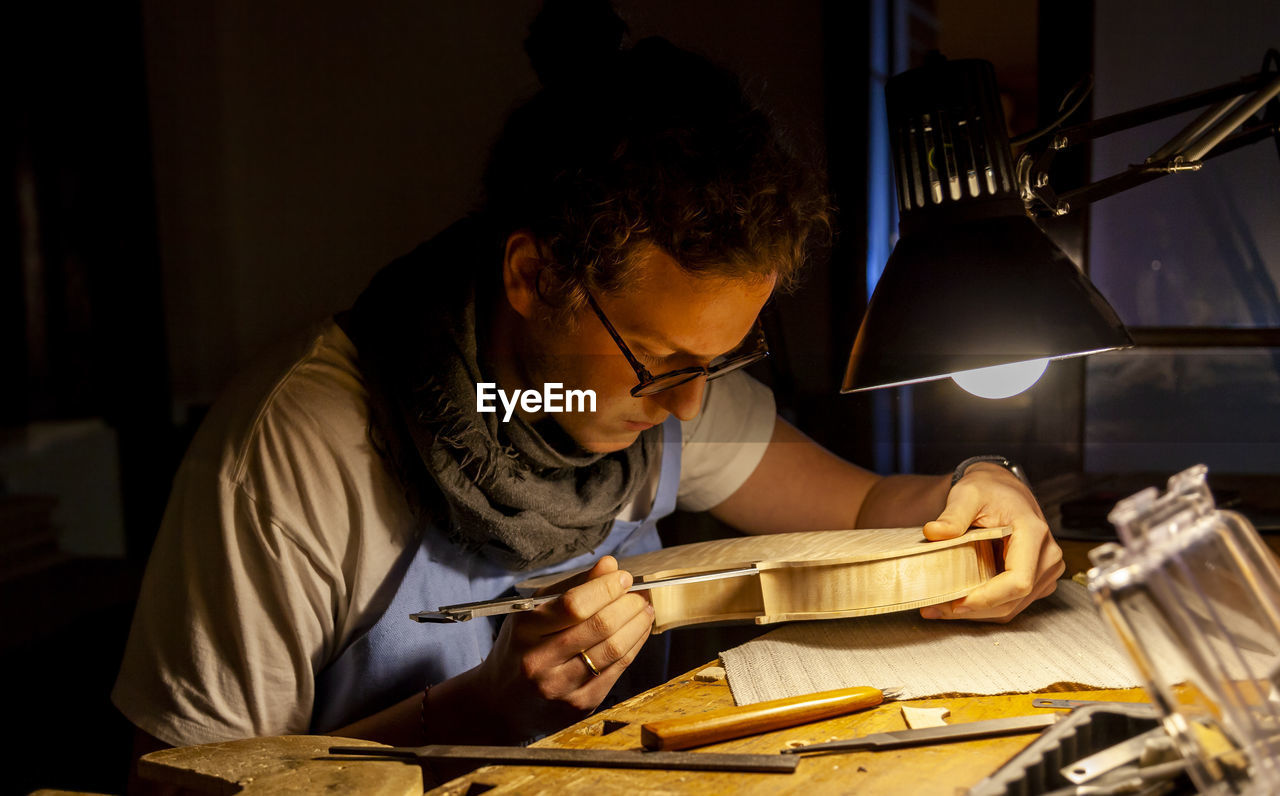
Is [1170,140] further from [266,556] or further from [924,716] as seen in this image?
[266,556]

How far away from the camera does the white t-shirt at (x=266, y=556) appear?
97 cm

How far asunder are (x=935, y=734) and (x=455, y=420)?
59 cm

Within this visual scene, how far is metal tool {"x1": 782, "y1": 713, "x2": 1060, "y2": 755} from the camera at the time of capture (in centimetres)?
69

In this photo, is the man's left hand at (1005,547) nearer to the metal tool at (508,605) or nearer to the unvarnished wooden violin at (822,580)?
the unvarnished wooden violin at (822,580)

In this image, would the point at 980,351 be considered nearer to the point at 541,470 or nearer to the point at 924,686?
the point at 924,686

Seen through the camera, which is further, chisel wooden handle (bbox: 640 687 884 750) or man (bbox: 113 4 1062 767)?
man (bbox: 113 4 1062 767)

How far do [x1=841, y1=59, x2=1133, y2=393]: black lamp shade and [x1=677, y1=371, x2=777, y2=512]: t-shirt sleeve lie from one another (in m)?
0.58

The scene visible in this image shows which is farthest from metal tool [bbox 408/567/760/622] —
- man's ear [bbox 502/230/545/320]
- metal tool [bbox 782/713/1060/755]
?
man's ear [bbox 502/230/545/320]

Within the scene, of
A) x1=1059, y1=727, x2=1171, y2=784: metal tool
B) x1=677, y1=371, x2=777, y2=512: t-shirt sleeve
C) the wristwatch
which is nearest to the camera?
x1=1059, y1=727, x2=1171, y2=784: metal tool

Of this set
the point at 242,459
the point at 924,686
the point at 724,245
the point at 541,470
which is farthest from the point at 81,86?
the point at 924,686

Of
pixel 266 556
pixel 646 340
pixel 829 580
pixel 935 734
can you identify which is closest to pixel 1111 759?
pixel 935 734

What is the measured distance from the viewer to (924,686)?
807mm

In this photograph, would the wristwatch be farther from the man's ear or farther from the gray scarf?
the man's ear

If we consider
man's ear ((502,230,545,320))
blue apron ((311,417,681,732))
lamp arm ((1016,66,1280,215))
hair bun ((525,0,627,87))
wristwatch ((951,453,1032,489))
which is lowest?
blue apron ((311,417,681,732))
